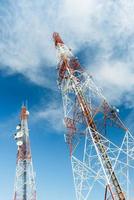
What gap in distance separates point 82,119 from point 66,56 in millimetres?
7941

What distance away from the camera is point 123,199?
26.0 m

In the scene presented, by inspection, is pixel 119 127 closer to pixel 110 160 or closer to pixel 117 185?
pixel 110 160

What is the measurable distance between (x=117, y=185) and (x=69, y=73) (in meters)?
12.8

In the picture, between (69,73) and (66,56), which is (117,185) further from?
(66,56)

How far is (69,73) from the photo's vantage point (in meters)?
33.7

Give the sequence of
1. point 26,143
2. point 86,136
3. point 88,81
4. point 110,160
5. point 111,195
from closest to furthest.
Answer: point 111,195 → point 110,160 → point 86,136 → point 88,81 → point 26,143

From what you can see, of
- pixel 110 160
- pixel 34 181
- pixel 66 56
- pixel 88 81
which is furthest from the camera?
pixel 34 181

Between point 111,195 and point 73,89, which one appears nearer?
point 111,195

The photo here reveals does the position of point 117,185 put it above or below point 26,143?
below

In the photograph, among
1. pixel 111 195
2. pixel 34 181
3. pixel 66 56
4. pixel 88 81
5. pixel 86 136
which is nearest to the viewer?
pixel 111 195

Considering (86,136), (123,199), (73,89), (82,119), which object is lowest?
(123,199)

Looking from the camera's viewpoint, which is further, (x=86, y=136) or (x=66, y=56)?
(x=66, y=56)

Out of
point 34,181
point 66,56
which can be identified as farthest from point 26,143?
point 66,56

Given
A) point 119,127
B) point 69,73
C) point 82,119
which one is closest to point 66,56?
point 69,73
